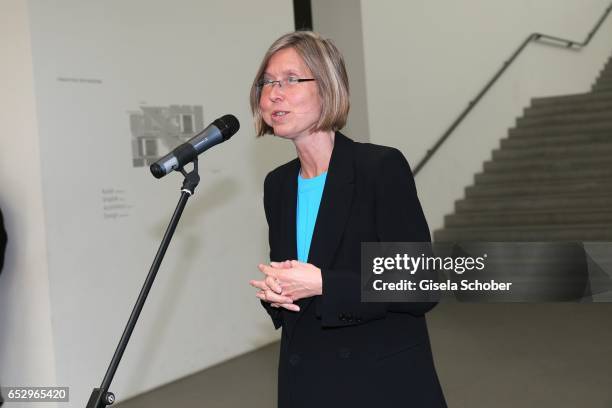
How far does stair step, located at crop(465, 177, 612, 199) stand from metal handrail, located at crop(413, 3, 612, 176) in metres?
0.82

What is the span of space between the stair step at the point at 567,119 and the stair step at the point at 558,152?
50 cm

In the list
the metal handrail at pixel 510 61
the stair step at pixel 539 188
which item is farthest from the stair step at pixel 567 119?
the stair step at pixel 539 188

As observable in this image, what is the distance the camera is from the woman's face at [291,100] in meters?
1.93

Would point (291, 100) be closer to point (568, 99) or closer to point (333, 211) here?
point (333, 211)

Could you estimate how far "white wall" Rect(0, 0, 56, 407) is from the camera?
4.73 meters

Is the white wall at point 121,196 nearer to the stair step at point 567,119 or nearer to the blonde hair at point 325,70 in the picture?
the blonde hair at point 325,70

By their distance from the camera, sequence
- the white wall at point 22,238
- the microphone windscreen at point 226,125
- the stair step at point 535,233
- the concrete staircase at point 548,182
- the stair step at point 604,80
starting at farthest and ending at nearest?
the stair step at point 604,80 < the concrete staircase at point 548,182 < the stair step at point 535,233 < the white wall at point 22,238 < the microphone windscreen at point 226,125

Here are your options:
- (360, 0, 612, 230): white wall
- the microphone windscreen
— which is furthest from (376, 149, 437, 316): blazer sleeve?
(360, 0, 612, 230): white wall

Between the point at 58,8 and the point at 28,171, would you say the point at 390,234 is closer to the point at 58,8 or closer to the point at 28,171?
the point at 28,171

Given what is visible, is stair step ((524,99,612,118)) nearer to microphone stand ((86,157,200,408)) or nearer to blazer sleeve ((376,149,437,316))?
blazer sleeve ((376,149,437,316))

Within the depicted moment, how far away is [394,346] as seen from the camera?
1.87m

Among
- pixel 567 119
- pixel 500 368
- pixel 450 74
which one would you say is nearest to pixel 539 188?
pixel 567 119

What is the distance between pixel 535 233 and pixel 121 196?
192 inches

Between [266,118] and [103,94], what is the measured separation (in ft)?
11.6
